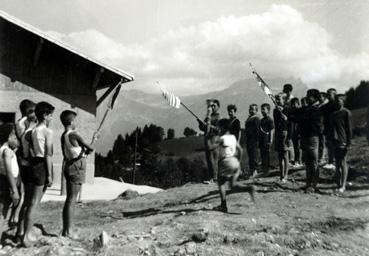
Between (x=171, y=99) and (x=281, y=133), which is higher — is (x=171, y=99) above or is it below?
above

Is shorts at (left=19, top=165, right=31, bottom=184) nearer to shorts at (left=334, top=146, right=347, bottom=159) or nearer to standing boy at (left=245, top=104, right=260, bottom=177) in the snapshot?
shorts at (left=334, top=146, right=347, bottom=159)

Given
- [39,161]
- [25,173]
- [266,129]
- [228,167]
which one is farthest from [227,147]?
[266,129]

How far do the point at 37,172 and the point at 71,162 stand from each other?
0.38 metres

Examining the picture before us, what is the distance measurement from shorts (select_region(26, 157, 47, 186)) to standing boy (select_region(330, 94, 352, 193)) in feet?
14.4

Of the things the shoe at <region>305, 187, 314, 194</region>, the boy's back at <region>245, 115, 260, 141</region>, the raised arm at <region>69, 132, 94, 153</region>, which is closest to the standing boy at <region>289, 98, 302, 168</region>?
the boy's back at <region>245, 115, 260, 141</region>

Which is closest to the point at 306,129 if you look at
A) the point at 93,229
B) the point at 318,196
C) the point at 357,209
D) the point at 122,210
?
the point at 318,196

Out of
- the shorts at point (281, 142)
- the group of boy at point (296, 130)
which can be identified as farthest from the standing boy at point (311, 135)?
the shorts at point (281, 142)

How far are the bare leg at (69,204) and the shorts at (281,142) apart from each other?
3871 mm

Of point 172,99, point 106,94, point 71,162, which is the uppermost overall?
point 106,94

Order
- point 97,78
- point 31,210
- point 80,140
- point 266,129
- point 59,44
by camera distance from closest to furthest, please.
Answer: point 31,210 < point 80,140 < point 266,129 < point 59,44 < point 97,78

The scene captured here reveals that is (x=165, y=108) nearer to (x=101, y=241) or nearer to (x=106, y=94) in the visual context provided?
(x=106, y=94)

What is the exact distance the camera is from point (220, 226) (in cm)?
487

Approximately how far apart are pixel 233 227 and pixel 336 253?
1129mm

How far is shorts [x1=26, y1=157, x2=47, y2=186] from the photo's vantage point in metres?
4.49
